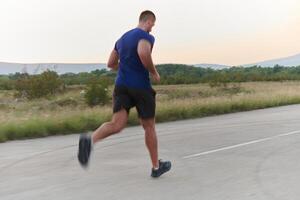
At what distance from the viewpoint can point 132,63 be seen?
7.23 metres

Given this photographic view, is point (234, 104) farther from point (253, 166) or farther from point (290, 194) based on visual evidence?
point (290, 194)

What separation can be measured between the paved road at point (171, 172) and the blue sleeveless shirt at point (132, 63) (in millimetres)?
1218

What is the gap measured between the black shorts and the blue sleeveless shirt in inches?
2.6

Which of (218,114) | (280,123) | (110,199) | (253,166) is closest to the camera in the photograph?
(110,199)

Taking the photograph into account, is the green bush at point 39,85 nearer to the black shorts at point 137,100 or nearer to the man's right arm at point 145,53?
the black shorts at point 137,100

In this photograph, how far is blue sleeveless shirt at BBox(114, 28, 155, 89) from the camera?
714cm

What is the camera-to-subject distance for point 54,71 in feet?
157

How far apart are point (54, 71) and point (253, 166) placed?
4128 cm

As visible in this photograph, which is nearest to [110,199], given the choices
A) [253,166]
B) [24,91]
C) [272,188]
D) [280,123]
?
[272,188]

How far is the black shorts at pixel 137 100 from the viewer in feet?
23.7

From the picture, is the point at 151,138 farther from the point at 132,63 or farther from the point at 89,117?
the point at 89,117

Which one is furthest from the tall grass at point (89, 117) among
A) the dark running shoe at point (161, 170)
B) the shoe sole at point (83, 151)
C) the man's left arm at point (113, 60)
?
the dark running shoe at point (161, 170)

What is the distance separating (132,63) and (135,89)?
0.33 m

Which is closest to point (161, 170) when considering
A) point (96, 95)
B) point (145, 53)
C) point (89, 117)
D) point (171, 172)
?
point (171, 172)
